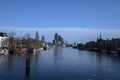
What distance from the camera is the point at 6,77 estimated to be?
50.6 m

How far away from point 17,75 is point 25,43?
135010 millimetres

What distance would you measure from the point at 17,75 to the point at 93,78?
42.3 ft

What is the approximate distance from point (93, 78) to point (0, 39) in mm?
115547

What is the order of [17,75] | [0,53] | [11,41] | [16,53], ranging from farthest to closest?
[11,41] → [16,53] → [0,53] → [17,75]

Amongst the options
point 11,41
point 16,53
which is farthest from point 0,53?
point 11,41

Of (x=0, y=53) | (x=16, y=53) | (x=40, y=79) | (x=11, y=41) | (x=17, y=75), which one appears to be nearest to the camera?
(x=40, y=79)

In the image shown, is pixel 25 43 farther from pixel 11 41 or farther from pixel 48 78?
pixel 48 78

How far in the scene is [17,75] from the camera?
175 feet

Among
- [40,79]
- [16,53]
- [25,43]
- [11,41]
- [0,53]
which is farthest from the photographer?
[25,43]

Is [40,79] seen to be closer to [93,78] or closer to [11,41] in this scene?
[93,78]

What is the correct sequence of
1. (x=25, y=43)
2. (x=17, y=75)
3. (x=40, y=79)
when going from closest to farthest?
1. (x=40, y=79)
2. (x=17, y=75)
3. (x=25, y=43)

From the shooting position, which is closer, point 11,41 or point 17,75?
point 17,75

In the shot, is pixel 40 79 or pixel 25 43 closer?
pixel 40 79

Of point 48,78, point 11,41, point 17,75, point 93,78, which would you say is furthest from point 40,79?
point 11,41
